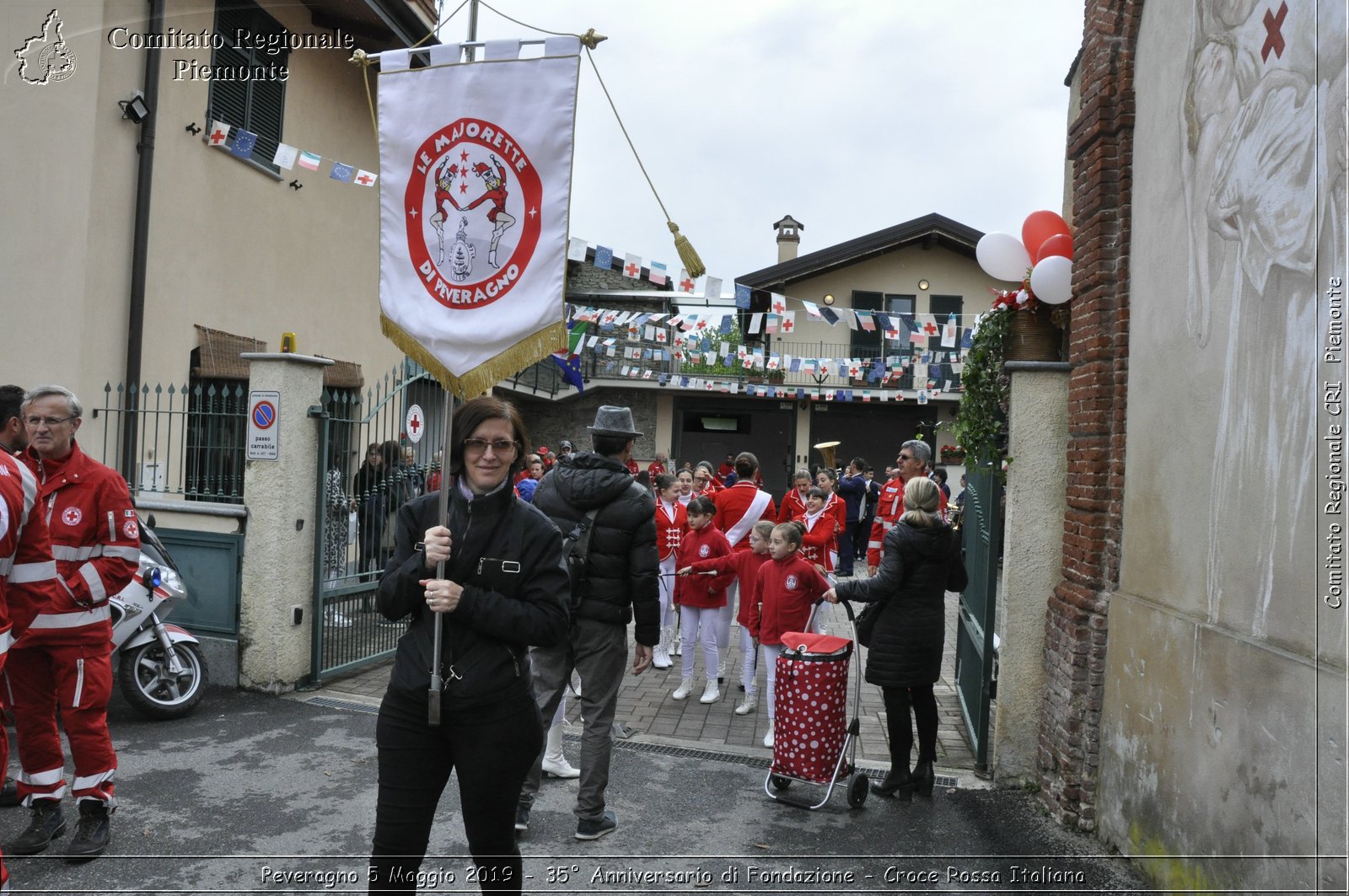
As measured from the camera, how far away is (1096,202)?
5.31 m

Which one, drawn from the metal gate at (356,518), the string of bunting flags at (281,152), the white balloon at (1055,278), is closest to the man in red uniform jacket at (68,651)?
the metal gate at (356,518)

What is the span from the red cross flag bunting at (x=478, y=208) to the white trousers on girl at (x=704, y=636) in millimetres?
4883

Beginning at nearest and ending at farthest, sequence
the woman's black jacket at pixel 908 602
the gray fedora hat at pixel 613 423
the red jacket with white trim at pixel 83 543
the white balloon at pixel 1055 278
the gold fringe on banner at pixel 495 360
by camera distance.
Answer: the gold fringe on banner at pixel 495 360 → the red jacket with white trim at pixel 83 543 → the gray fedora hat at pixel 613 423 → the woman's black jacket at pixel 908 602 → the white balloon at pixel 1055 278

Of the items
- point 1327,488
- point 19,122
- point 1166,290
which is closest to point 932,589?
point 1166,290

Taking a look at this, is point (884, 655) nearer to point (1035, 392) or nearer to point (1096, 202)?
point (1035, 392)

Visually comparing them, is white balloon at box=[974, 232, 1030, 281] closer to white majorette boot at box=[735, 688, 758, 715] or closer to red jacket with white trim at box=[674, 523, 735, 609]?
red jacket with white trim at box=[674, 523, 735, 609]

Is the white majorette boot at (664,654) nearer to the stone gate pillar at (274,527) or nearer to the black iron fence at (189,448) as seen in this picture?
the stone gate pillar at (274,527)

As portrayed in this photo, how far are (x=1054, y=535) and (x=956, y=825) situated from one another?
1.76m

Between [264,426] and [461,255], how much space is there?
4440 millimetres

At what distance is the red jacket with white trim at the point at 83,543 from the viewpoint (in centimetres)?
435

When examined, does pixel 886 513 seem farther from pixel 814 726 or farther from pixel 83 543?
pixel 83 543

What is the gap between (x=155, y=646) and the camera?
6465 mm

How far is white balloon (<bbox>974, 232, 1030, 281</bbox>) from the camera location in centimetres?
700

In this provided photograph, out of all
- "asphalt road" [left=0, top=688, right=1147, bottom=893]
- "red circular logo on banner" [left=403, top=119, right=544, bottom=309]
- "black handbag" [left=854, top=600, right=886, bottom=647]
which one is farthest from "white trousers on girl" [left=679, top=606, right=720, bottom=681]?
"red circular logo on banner" [left=403, top=119, right=544, bottom=309]
